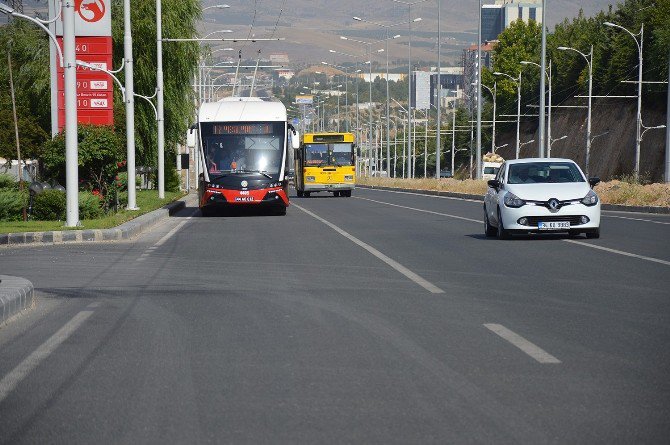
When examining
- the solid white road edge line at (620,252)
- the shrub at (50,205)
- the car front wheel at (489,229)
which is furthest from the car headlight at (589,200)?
the shrub at (50,205)

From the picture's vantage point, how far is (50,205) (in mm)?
31562

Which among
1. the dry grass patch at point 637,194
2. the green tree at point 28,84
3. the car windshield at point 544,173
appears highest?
the green tree at point 28,84

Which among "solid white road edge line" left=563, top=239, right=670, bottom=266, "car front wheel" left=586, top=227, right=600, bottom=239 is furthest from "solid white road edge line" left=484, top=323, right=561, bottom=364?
"car front wheel" left=586, top=227, right=600, bottom=239

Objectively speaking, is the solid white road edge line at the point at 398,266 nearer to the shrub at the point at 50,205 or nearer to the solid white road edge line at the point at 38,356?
the solid white road edge line at the point at 38,356

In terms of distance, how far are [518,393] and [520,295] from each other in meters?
5.75

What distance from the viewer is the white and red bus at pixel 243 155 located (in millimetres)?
37688

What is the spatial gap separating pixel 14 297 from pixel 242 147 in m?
26.3

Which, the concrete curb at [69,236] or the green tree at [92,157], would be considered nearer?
the concrete curb at [69,236]

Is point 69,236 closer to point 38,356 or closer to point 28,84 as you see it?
point 38,356

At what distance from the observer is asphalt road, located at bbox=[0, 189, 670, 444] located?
7039 millimetres

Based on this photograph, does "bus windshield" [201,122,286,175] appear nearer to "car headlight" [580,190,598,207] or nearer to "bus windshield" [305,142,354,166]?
"car headlight" [580,190,598,207]

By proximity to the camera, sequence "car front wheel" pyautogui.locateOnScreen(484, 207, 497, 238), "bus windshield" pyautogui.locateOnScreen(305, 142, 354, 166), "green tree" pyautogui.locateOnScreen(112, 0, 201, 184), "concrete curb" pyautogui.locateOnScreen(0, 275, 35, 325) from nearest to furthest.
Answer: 1. "concrete curb" pyautogui.locateOnScreen(0, 275, 35, 325)
2. "car front wheel" pyautogui.locateOnScreen(484, 207, 497, 238)
3. "green tree" pyautogui.locateOnScreen(112, 0, 201, 184)
4. "bus windshield" pyautogui.locateOnScreen(305, 142, 354, 166)

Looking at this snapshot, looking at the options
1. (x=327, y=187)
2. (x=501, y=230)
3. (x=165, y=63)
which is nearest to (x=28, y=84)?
(x=165, y=63)

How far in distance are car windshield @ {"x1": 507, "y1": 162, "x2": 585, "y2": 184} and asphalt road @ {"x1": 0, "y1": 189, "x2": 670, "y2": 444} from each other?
15.1 ft
